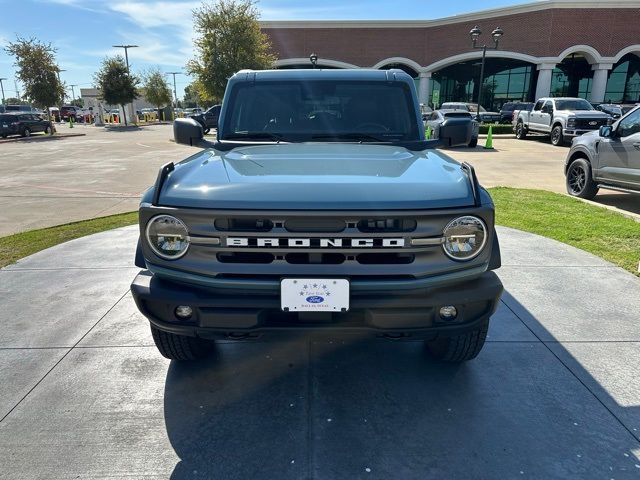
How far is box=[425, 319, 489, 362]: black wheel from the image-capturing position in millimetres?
2919

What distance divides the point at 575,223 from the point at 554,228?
0.45 m

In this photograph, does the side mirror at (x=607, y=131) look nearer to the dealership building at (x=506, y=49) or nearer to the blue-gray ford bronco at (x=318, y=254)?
the blue-gray ford bronco at (x=318, y=254)

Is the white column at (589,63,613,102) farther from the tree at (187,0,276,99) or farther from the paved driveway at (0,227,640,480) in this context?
the paved driveway at (0,227,640,480)

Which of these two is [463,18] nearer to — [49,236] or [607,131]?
[607,131]

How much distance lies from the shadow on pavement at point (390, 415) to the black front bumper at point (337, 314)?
28 centimetres

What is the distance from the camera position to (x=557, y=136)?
19797mm

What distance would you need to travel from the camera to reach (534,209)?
7.91 metres

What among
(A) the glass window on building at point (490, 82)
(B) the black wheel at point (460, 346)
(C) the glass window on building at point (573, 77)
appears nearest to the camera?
(B) the black wheel at point (460, 346)

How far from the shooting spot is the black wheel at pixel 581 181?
8.47 meters

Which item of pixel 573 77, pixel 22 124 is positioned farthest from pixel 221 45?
pixel 573 77

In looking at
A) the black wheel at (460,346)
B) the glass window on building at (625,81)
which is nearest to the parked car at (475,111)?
the glass window on building at (625,81)

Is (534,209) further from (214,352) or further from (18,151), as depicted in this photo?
(18,151)

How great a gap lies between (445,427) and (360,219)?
1.28 metres

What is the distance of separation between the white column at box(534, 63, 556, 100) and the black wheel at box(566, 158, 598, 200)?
32003mm
